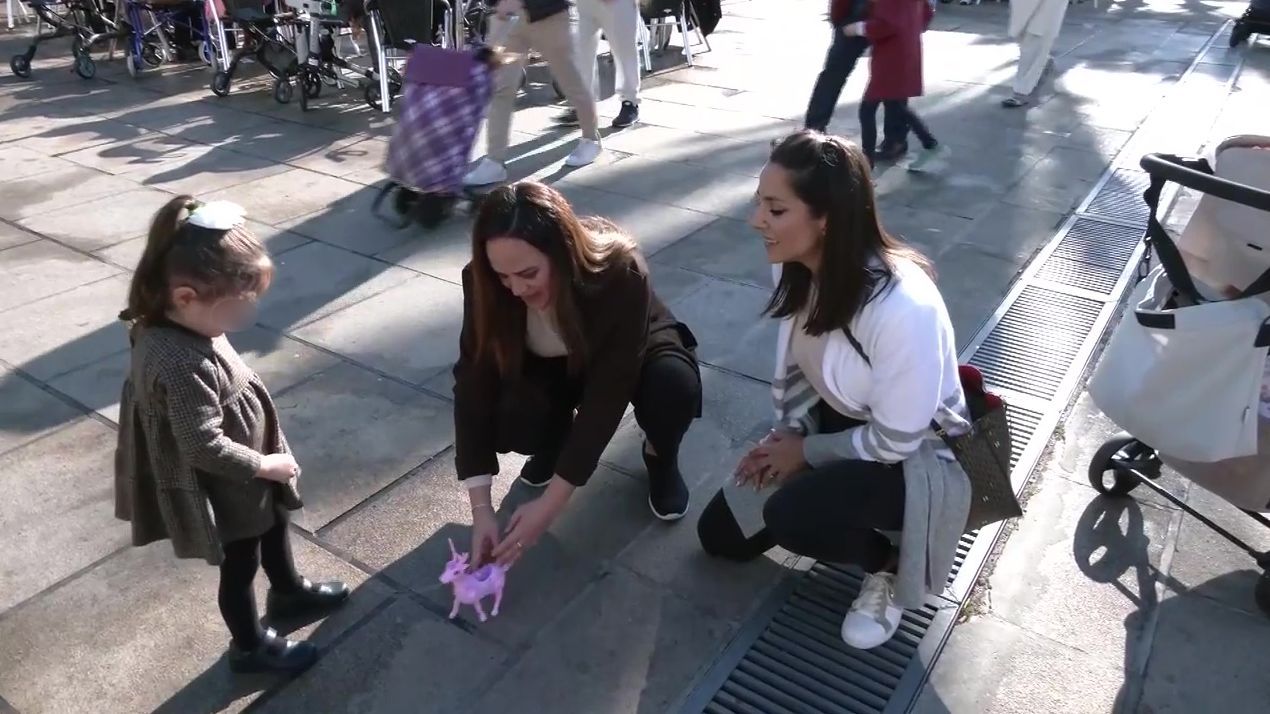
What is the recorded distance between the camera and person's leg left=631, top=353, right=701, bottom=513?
9.20 ft

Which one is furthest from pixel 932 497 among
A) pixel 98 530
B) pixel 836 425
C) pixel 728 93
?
pixel 728 93

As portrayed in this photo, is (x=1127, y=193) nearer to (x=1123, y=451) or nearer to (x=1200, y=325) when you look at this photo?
(x=1123, y=451)

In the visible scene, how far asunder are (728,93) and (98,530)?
6.68m

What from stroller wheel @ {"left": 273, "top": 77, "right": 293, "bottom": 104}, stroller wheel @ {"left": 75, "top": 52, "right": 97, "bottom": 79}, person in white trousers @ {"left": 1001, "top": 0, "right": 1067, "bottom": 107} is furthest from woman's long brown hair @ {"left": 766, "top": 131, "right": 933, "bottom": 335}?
stroller wheel @ {"left": 75, "top": 52, "right": 97, "bottom": 79}

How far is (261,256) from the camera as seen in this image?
2100mm

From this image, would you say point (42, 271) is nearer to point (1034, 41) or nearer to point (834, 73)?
point (834, 73)

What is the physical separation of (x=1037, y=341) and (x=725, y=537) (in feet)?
6.84

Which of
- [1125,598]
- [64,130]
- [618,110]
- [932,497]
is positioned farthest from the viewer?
[618,110]

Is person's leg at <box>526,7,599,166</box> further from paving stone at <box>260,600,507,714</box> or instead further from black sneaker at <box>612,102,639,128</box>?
paving stone at <box>260,600,507,714</box>

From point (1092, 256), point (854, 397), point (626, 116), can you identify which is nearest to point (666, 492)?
point (854, 397)

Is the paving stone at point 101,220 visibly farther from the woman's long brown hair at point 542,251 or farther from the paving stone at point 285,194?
the woman's long brown hair at point 542,251

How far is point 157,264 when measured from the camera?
199cm

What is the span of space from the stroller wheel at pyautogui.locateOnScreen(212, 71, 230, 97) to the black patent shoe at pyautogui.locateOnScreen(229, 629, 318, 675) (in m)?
7.02

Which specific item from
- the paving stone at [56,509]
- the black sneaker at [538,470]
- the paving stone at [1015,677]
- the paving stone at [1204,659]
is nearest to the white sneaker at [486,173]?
the paving stone at [56,509]
